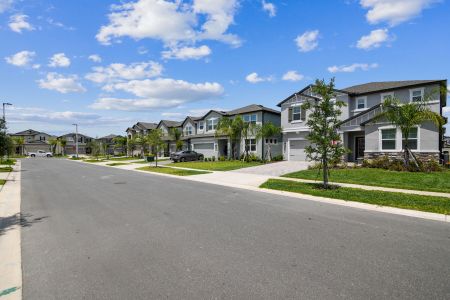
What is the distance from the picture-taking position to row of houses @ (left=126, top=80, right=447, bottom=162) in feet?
61.2

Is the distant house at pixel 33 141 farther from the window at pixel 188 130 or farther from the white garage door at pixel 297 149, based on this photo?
the white garage door at pixel 297 149

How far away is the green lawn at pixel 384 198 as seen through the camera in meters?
8.28

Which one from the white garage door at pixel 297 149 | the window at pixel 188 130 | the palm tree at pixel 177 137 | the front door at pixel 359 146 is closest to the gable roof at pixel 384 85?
the front door at pixel 359 146

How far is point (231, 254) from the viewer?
477 cm

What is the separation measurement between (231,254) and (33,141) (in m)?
98.7

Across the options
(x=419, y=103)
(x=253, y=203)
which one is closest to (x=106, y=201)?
(x=253, y=203)

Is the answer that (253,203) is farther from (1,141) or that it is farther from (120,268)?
(1,141)

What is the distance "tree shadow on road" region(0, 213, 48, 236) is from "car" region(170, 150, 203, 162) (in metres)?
26.2

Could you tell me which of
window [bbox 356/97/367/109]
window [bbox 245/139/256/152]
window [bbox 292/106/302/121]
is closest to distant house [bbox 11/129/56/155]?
window [bbox 245/139/256/152]

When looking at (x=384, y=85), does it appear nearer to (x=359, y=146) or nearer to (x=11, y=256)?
(x=359, y=146)

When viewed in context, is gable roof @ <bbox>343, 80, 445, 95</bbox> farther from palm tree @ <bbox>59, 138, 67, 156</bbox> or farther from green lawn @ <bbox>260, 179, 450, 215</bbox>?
palm tree @ <bbox>59, 138, 67, 156</bbox>

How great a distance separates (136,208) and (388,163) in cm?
1680

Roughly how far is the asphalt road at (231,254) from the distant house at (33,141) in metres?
88.3

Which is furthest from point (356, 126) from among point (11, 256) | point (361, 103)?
point (11, 256)
